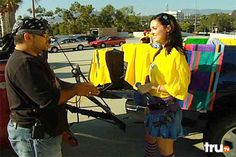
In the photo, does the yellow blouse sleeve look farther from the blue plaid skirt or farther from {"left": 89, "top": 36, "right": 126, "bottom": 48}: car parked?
{"left": 89, "top": 36, "right": 126, "bottom": 48}: car parked

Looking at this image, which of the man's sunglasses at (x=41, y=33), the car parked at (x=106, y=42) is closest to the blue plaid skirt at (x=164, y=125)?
the man's sunglasses at (x=41, y=33)

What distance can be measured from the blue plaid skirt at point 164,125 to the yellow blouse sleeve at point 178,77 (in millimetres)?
236

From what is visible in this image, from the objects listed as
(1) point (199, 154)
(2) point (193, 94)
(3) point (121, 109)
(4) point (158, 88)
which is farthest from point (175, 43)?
(3) point (121, 109)

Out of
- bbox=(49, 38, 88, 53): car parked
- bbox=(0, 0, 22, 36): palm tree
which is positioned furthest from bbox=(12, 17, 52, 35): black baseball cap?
bbox=(49, 38, 88, 53): car parked

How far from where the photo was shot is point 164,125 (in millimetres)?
3109

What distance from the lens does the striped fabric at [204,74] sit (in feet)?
12.1

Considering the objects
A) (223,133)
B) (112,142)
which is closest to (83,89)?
(223,133)

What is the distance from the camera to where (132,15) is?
2813 inches

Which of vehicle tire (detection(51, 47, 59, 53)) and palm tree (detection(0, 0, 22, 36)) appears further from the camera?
vehicle tire (detection(51, 47, 59, 53))

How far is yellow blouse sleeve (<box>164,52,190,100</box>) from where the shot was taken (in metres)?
2.93

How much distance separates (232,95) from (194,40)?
2487 millimetres

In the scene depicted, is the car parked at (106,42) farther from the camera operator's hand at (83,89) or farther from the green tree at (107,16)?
the camera operator's hand at (83,89)

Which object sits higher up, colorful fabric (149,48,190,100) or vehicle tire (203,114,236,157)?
colorful fabric (149,48,190,100)

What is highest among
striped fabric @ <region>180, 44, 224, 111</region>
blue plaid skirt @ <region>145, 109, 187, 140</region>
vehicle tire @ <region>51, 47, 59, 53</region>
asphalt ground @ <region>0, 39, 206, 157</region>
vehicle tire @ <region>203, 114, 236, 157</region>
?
striped fabric @ <region>180, 44, 224, 111</region>
